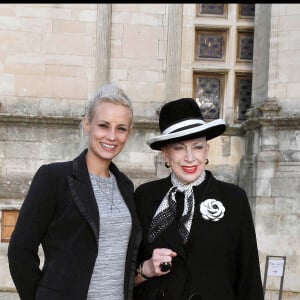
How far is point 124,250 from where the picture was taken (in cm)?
286

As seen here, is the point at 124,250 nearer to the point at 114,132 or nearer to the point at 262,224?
the point at 114,132

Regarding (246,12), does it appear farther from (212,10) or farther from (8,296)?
(8,296)

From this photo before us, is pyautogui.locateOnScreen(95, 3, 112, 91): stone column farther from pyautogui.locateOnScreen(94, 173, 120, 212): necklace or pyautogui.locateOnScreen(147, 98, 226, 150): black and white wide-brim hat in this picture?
pyautogui.locateOnScreen(94, 173, 120, 212): necklace

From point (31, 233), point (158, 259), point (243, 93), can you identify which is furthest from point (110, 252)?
point (243, 93)

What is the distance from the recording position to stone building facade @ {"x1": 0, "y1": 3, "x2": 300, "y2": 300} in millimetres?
8789

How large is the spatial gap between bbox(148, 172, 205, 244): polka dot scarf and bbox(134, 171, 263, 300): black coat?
23 mm

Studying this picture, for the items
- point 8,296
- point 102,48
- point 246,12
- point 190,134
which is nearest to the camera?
point 190,134

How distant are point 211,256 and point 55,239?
0.72 meters

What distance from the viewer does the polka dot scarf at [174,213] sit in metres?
3.03

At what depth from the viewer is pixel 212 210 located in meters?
3.05

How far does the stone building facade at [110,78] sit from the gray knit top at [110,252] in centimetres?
601

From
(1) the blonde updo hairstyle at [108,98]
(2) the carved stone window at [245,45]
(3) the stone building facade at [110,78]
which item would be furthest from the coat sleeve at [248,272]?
(2) the carved stone window at [245,45]

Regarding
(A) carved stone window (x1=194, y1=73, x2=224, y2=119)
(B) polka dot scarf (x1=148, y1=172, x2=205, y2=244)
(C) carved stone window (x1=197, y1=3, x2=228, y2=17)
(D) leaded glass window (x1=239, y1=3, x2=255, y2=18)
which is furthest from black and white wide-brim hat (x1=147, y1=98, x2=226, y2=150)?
(D) leaded glass window (x1=239, y1=3, x2=255, y2=18)

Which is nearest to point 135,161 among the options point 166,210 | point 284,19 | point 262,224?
point 262,224
